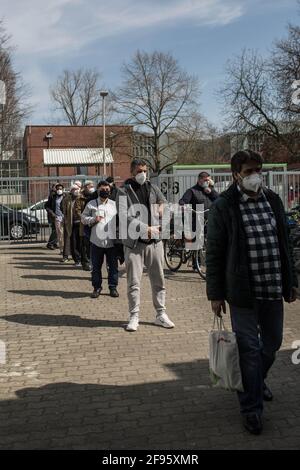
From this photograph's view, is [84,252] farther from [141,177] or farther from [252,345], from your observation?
[252,345]

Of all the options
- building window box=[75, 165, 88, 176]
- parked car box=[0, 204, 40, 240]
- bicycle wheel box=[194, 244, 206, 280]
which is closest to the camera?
bicycle wheel box=[194, 244, 206, 280]

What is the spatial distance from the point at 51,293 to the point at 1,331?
2361 millimetres

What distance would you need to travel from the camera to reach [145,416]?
4.06 metres

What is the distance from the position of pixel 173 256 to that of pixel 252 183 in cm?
710

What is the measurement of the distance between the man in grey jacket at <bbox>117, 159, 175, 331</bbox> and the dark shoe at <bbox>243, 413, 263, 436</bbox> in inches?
111

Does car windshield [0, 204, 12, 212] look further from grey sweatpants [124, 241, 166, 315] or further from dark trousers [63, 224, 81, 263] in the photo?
grey sweatpants [124, 241, 166, 315]

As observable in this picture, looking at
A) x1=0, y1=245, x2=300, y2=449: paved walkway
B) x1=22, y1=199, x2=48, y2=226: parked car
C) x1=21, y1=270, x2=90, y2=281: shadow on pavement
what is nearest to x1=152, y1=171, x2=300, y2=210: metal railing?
x1=22, y1=199, x2=48, y2=226: parked car

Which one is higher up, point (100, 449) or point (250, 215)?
point (250, 215)

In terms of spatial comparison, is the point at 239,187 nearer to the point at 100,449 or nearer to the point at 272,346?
the point at 272,346

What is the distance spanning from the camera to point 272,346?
3953 mm

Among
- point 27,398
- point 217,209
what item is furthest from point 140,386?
point 217,209

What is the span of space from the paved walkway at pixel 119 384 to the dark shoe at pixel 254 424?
0.05 m

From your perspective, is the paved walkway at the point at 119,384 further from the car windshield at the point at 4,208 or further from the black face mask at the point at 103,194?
the car windshield at the point at 4,208

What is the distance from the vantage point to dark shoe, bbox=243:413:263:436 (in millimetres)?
3670
